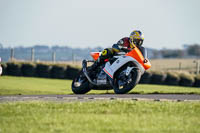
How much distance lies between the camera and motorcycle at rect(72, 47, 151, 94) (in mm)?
12148

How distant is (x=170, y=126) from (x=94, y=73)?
7.10 metres

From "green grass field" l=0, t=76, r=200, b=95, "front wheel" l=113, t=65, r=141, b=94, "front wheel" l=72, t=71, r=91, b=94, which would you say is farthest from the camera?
"green grass field" l=0, t=76, r=200, b=95

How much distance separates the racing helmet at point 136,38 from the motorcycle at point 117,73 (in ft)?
1.24

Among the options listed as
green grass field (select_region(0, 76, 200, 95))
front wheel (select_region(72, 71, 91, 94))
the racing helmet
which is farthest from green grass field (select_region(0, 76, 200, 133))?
green grass field (select_region(0, 76, 200, 95))

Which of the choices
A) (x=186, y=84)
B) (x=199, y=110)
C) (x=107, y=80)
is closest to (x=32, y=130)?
(x=199, y=110)

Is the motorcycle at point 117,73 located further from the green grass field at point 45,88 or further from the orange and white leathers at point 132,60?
the green grass field at point 45,88

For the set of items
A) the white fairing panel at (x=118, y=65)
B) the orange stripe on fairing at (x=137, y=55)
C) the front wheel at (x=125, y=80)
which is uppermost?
the orange stripe on fairing at (x=137, y=55)

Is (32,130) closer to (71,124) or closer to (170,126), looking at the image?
(71,124)

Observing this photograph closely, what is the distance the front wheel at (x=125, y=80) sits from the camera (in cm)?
1193

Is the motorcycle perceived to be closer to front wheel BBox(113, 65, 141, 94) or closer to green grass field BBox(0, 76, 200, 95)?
front wheel BBox(113, 65, 141, 94)

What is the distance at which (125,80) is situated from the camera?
12289mm

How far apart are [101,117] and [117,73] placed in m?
5.30

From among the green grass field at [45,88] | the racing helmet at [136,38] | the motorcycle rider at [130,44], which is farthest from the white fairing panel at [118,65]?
the green grass field at [45,88]

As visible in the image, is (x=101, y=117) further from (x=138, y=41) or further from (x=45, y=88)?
(x=45, y=88)
